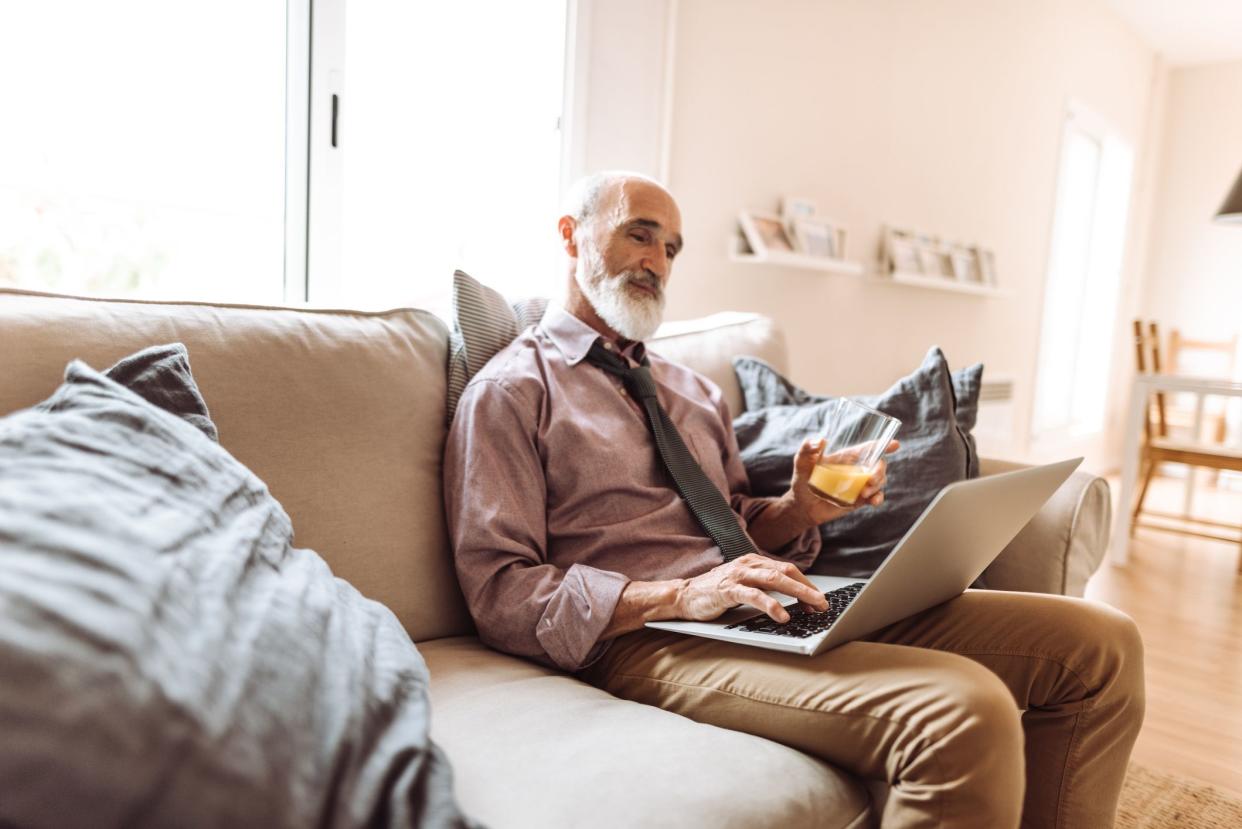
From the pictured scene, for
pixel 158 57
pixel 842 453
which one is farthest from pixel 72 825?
pixel 158 57

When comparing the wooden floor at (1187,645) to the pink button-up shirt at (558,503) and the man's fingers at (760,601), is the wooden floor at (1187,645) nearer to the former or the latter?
the pink button-up shirt at (558,503)

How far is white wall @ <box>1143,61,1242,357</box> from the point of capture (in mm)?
5719

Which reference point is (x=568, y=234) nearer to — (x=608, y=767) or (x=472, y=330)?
(x=472, y=330)

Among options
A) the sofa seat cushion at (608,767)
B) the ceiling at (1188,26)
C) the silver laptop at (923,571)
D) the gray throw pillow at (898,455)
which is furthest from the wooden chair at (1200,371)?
the sofa seat cushion at (608,767)

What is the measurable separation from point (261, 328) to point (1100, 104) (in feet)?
17.8

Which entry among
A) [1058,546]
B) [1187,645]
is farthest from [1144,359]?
[1058,546]

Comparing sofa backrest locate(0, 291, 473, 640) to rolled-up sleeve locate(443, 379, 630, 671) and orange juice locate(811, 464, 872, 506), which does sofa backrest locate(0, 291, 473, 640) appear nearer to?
rolled-up sleeve locate(443, 379, 630, 671)

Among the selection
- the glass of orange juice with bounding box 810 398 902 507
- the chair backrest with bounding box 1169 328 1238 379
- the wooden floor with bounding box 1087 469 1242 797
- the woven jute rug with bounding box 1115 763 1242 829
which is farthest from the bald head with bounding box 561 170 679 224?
the chair backrest with bounding box 1169 328 1238 379

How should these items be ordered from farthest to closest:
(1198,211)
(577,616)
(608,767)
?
(1198,211)
(577,616)
(608,767)

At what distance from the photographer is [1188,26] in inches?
206

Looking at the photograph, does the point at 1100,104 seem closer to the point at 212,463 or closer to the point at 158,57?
the point at 158,57

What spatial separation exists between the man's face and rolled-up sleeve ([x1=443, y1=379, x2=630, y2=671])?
0.30 metres

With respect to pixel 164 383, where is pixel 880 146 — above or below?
above

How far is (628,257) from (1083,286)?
5.10 m
